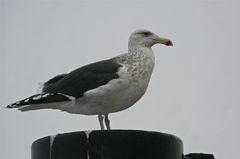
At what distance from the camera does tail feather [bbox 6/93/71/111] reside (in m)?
3.26

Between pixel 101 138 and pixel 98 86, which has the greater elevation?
pixel 98 86

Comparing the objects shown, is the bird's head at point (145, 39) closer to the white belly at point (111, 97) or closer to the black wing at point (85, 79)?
the black wing at point (85, 79)

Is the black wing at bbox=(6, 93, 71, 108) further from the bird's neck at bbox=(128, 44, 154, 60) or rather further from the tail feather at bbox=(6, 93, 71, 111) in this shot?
the bird's neck at bbox=(128, 44, 154, 60)

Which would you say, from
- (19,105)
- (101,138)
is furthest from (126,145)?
(19,105)

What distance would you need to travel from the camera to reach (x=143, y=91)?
335cm

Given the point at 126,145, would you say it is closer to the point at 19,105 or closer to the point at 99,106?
the point at 99,106

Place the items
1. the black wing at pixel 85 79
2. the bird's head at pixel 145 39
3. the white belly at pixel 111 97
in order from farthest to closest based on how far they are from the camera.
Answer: the bird's head at pixel 145 39
the black wing at pixel 85 79
the white belly at pixel 111 97

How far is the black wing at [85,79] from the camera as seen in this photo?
133 inches

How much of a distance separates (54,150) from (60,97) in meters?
0.92

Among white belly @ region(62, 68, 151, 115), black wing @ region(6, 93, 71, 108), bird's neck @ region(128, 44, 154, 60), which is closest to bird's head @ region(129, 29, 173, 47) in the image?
bird's neck @ region(128, 44, 154, 60)

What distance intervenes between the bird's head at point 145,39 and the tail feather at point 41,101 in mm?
795

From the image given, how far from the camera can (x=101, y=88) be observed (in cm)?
330

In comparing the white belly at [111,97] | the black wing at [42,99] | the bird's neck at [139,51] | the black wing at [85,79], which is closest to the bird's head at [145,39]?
the bird's neck at [139,51]

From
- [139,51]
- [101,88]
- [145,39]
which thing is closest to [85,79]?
[101,88]
